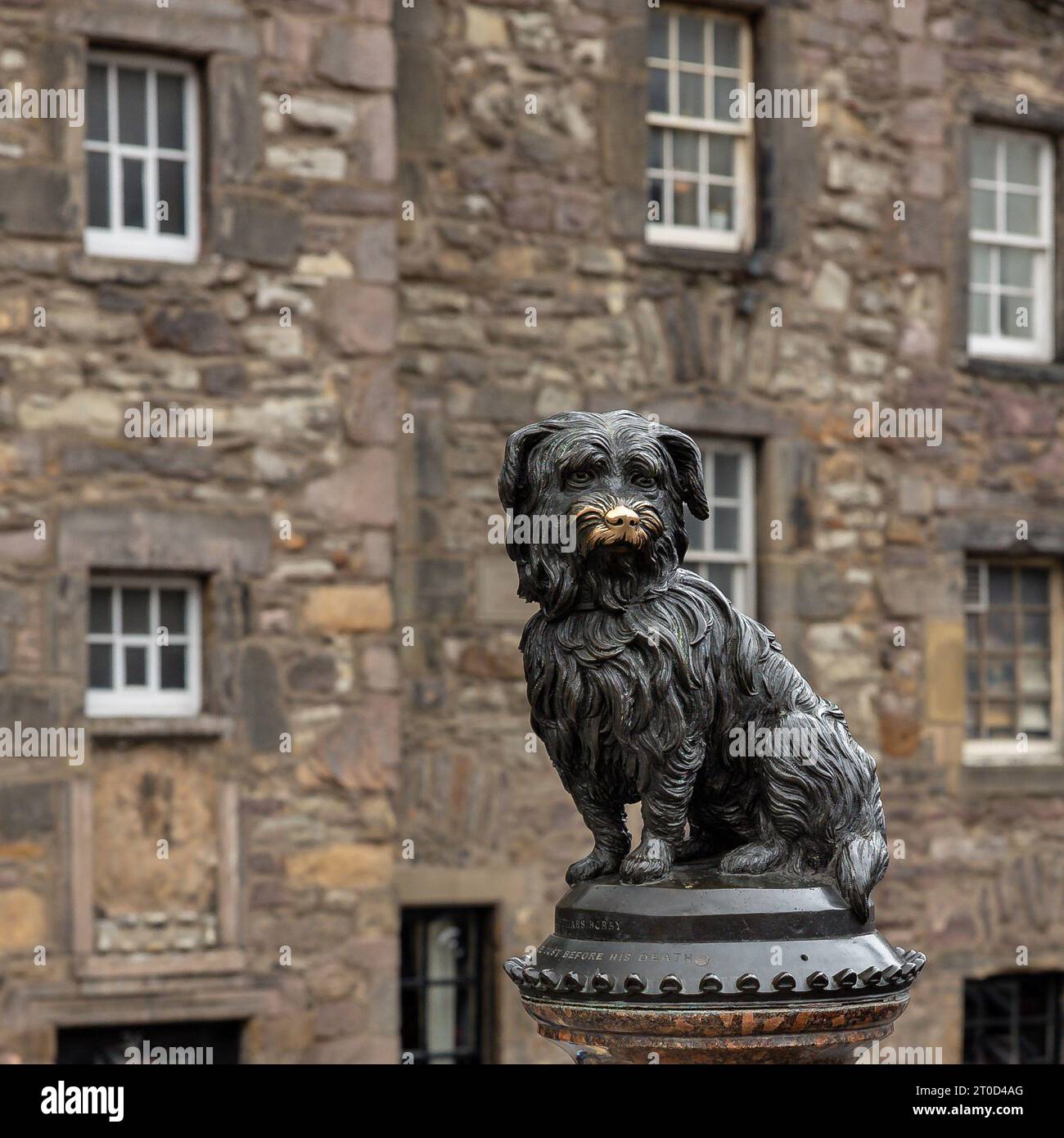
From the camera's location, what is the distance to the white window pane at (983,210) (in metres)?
14.5

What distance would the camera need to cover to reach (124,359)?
35.8 feet

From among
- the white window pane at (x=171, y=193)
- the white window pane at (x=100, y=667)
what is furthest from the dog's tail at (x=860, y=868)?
the white window pane at (x=171, y=193)

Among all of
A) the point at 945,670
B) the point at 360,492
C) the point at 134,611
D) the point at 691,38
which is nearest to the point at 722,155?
the point at 691,38

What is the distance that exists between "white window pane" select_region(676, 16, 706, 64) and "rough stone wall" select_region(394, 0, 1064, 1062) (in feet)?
1.37

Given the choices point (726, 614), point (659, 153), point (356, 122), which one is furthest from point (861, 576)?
point (726, 614)

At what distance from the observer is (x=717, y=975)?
177 inches

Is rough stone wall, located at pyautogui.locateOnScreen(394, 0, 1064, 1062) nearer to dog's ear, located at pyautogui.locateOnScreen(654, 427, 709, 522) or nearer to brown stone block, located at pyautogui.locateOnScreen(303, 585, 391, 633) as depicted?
brown stone block, located at pyautogui.locateOnScreen(303, 585, 391, 633)

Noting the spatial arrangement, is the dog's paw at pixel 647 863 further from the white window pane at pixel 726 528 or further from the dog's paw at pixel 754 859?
the white window pane at pixel 726 528

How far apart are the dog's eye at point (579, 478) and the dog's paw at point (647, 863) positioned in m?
0.81

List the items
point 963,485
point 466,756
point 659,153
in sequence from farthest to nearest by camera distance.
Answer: point 963,485, point 659,153, point 466,756

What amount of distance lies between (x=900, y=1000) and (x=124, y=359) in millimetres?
7128

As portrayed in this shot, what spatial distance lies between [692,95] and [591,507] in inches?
366

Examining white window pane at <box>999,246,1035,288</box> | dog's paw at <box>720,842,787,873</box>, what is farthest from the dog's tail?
white window pane at <box>999,246,1035,288</box>

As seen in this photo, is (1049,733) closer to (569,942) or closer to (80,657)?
(80,657)
